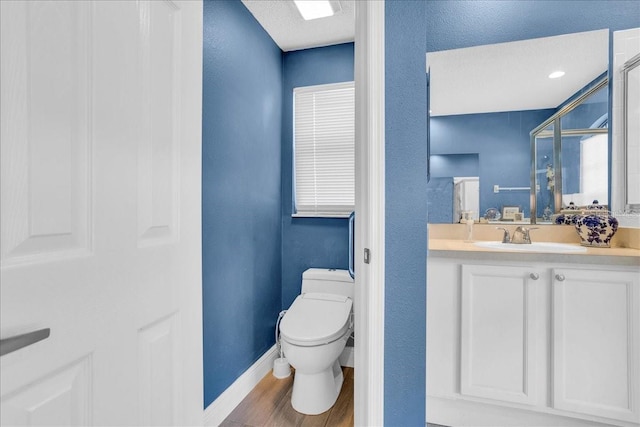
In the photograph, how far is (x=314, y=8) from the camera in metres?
1.89

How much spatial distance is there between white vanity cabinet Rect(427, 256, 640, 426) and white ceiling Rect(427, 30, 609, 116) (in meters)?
1.00

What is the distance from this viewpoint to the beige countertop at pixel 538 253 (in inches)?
55.1

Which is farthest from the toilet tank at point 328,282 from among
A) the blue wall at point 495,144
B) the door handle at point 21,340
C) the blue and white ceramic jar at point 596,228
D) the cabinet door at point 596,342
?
the door handle at point 21,340

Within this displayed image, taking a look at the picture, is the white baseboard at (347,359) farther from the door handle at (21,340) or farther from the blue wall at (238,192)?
the door handle at (21,340)

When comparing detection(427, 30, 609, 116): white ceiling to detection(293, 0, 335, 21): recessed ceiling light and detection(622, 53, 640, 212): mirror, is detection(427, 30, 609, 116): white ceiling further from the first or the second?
detection(293, 0, 335, 21): recessed ceiling light

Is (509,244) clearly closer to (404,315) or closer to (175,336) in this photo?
(404,315)

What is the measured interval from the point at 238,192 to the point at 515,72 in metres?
1.79

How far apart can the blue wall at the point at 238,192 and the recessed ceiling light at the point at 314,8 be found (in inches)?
13.7

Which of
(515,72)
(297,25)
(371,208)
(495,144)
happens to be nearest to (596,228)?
(495,144)

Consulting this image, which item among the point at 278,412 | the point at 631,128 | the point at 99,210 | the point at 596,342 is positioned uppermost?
the point at 631,128

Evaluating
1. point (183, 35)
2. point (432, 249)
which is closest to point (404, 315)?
point (432, 249)

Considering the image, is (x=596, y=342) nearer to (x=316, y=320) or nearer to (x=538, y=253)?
(x=538, y=253)

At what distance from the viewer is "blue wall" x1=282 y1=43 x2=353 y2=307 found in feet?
7.74

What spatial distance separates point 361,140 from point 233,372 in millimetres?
1507
